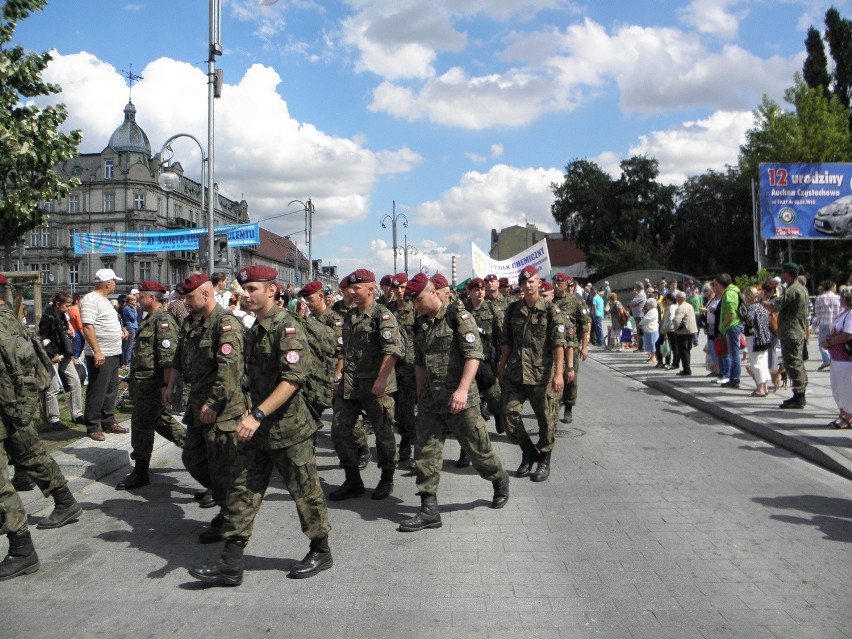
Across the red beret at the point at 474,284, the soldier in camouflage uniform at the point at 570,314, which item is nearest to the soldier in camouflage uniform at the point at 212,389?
the red beret at the point at 474,284

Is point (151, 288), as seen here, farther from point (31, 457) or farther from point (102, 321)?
point (31, 457)

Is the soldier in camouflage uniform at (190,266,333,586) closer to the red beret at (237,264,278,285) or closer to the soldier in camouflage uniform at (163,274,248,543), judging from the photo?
the red beret at (237,264,278,285)

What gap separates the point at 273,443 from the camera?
4.36 meters

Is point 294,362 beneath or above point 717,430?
above

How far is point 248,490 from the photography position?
4379mm

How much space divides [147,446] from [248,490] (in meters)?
2.52

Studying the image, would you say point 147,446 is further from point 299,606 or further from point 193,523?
point 299,606

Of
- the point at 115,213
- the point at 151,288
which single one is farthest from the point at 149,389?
the point at 115,213

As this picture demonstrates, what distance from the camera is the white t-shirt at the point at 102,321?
8086mm

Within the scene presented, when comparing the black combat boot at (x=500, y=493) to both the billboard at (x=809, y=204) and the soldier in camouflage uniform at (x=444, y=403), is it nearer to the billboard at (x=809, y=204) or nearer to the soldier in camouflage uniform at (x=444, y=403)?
the soldier in camouflage uniform at (x=444, y=403)

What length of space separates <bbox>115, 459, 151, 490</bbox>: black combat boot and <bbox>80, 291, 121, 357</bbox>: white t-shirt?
7.23 feet

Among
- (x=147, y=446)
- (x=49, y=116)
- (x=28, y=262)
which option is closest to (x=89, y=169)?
(x=28, y=262)

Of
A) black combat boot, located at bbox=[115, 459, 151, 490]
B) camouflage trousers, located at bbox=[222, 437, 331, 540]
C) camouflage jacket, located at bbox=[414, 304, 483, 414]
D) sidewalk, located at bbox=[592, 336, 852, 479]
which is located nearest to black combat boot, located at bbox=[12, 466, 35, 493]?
black combat boot, located at bbox=[115, 459, 151, 490]

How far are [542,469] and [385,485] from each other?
1.52 m
